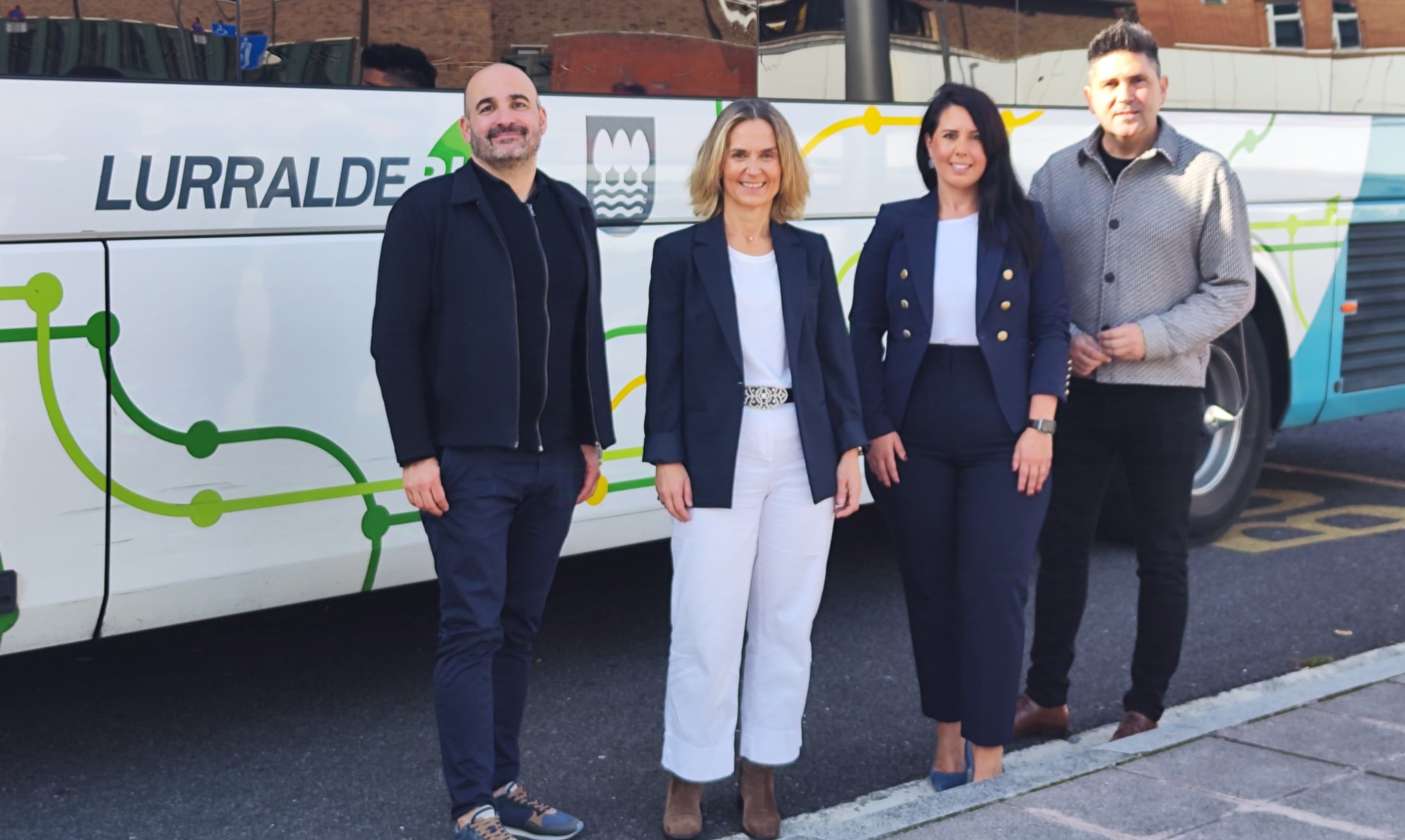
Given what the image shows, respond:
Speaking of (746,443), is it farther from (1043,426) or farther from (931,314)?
(1043,426)

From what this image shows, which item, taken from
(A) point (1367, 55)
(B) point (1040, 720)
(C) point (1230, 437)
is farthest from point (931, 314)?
(A) point (1367, 55)

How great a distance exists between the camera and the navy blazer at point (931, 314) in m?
3.77

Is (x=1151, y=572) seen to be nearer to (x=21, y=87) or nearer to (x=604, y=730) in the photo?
(x=604, y=730)

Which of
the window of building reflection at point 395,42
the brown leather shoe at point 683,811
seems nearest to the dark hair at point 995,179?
the window of building reflection at point 395,42

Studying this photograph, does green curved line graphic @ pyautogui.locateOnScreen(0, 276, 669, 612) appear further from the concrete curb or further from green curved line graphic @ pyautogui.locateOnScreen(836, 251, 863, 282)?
green curved line graphic @ pyautogui.locateOnScreen(836, 251, 863, 282)

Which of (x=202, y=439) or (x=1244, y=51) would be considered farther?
(x=1244, y=51)

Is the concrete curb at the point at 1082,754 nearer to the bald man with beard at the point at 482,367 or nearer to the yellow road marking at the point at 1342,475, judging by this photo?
the bald man with beard at the point at 482,367

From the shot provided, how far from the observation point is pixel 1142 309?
4.13 m

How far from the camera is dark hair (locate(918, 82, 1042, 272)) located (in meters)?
3.74

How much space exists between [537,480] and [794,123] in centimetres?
202

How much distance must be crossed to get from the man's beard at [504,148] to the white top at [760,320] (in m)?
0.50

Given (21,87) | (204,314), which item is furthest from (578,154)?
(21,87)

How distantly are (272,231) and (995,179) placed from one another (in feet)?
5.95

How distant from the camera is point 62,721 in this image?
4.55 meters
